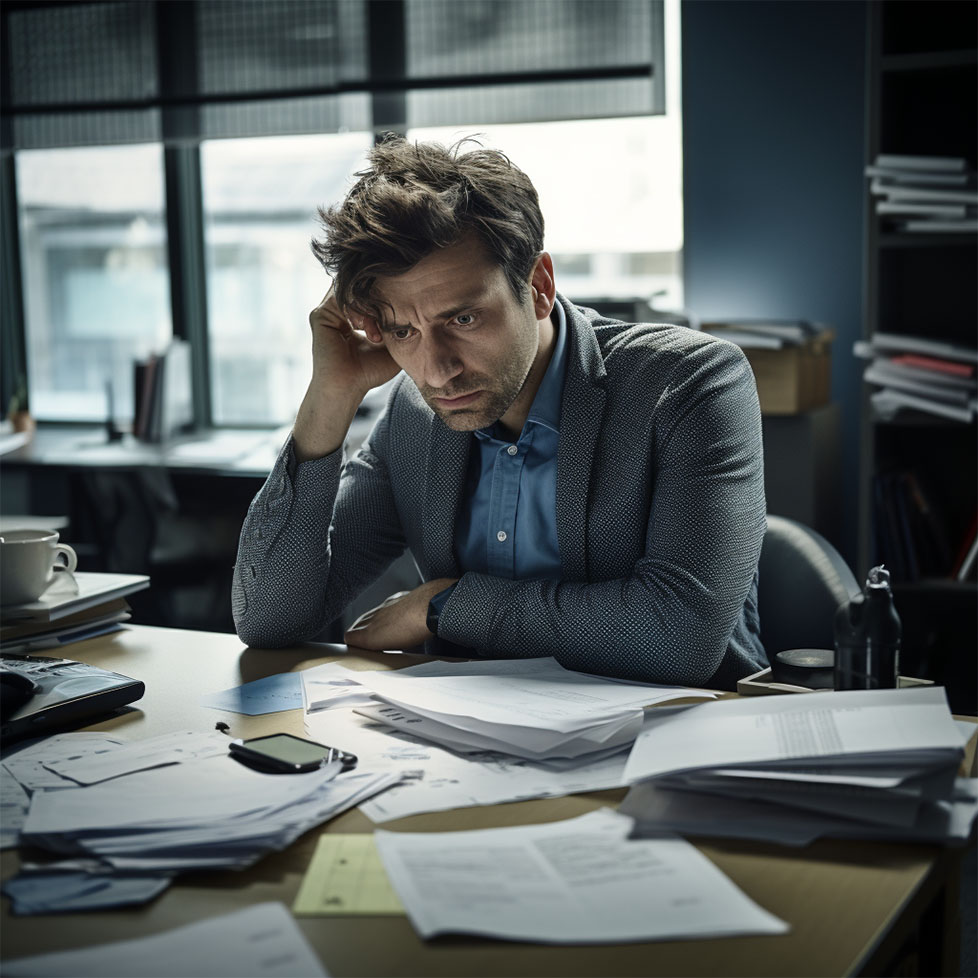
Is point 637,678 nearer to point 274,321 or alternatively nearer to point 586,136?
point 586,136

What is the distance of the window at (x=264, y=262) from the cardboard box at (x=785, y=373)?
168cm

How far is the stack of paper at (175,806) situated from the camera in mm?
926

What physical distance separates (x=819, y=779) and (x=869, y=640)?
26cm

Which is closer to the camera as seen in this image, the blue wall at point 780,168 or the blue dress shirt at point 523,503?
the blue dress shirt at point 523,503

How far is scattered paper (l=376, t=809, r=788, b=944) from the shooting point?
2.66 ft

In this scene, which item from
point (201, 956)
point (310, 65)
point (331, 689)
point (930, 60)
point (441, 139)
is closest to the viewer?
point (201, 956)

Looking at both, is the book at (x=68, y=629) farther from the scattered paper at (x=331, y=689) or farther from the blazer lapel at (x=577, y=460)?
the blazer lapel at (x=577, y=460)


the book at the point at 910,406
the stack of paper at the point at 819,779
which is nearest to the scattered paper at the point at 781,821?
the stack of paper at the point at 819,779

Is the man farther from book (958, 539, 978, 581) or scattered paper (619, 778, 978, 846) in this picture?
book (958, 539, 978, 581)

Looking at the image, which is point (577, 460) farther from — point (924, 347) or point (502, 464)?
point (924, 347)

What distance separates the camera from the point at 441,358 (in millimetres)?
1615

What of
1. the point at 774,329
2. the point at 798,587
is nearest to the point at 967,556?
the point at 774,329

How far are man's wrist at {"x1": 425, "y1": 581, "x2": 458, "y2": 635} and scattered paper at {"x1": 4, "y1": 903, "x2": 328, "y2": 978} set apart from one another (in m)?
0.73

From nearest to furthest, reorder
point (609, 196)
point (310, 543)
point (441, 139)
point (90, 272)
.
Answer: point (310, 543), point (441, 139), point (609, 196), point (90, 272)
